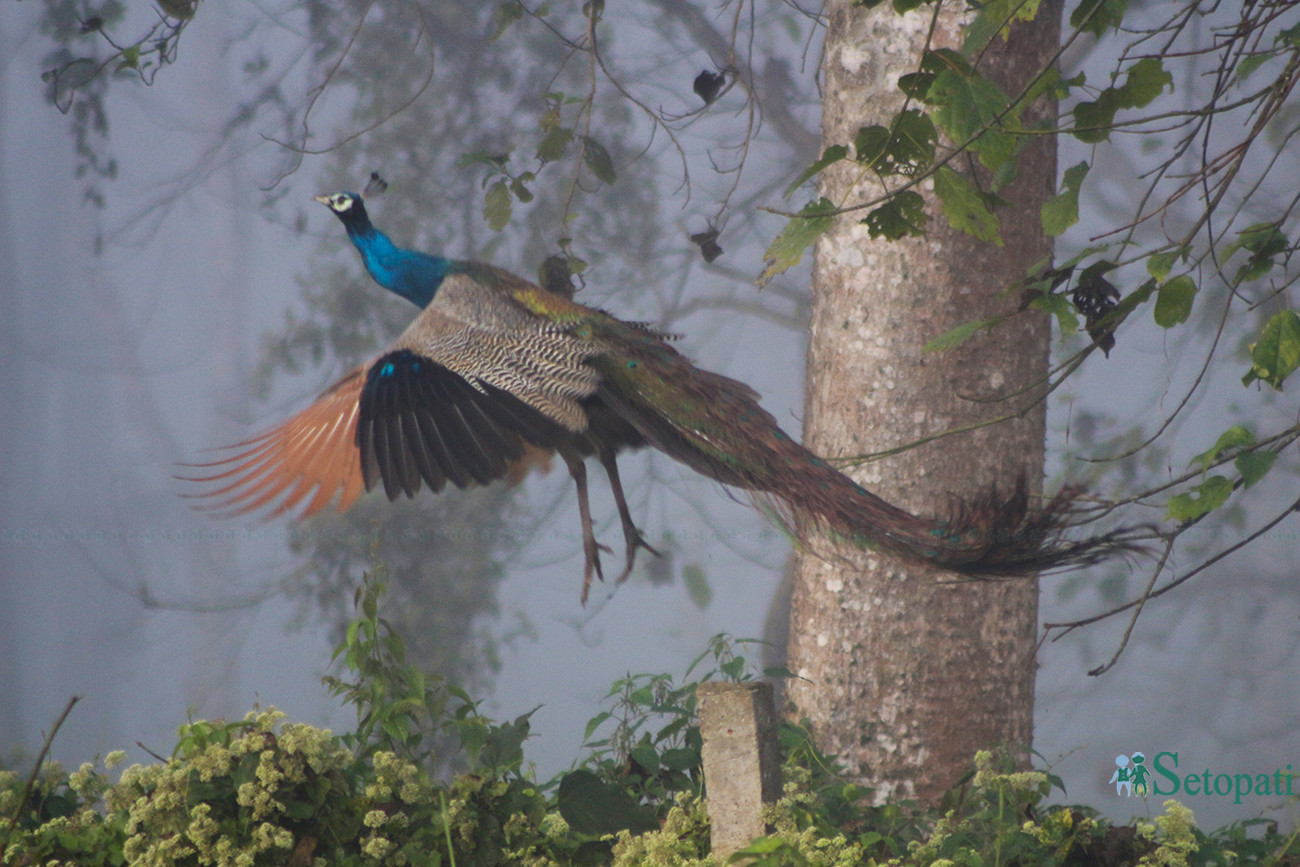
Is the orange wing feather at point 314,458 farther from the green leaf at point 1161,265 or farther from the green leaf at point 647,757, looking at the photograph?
the green leaf at point 1161,265

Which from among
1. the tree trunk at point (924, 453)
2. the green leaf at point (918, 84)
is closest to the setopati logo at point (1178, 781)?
the tree trunk at point (924, 453)

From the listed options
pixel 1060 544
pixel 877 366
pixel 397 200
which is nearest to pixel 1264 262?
pixel 1060 544

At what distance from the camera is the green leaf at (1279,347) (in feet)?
2.62

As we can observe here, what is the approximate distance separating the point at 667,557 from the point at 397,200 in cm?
86

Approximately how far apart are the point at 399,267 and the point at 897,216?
78 centimetres

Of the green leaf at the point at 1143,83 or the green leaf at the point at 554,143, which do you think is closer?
the green leaf at the point at 1143,83

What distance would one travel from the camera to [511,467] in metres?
1.37

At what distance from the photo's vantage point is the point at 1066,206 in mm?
893

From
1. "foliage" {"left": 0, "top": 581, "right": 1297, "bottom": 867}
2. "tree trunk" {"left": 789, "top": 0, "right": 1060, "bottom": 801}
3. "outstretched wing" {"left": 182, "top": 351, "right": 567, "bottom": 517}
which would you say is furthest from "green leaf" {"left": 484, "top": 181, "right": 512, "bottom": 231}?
"foliage" {"left": 0, "top": 581, "right": 1297, "bottom": 867}

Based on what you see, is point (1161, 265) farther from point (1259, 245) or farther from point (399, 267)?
point (399, 267)

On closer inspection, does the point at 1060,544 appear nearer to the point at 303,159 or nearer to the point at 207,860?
the point at 207,860

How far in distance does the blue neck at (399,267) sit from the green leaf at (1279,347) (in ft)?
3.17

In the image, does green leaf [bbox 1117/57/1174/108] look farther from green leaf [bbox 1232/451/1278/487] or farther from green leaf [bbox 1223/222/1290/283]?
green leaf [bbox 1232/451/1278/487]

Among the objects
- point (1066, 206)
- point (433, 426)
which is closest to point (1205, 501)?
point (1066, 206)
